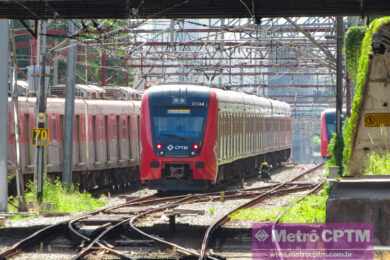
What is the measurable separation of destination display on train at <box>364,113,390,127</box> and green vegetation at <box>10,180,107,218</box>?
855 centimetres

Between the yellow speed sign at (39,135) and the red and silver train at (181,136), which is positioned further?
the red and silver train at (181,136)

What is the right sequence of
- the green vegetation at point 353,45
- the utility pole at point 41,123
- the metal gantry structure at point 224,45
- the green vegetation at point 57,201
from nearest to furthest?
1. the utility pole at point 41,123
2. the green vegetation at point 57,201
3. the green vegetation at point 353,45
4. the metal gantry structure at point 224,45

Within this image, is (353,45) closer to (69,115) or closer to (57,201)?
(69,115)

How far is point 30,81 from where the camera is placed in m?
29.3

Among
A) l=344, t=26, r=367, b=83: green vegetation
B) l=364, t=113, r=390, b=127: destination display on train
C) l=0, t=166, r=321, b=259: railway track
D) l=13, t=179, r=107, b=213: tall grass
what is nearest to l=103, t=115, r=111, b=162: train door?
l=13, t=179, r=107, b=213: tall grass

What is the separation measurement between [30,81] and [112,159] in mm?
5481

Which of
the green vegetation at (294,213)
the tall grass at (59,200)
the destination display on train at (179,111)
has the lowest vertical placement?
the tall grass at (59,200)

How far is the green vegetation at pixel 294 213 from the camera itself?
18562mm

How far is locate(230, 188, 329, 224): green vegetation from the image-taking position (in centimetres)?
1856

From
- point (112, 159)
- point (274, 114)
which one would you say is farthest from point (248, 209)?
point (274, 114)

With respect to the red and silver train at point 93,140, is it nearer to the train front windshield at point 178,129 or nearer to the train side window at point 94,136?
the train side window at point 94,136

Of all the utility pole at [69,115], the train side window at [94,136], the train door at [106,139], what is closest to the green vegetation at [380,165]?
the utility pole at [69,115]

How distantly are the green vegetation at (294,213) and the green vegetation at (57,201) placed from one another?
14.8 ft

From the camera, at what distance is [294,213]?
20078 mm
